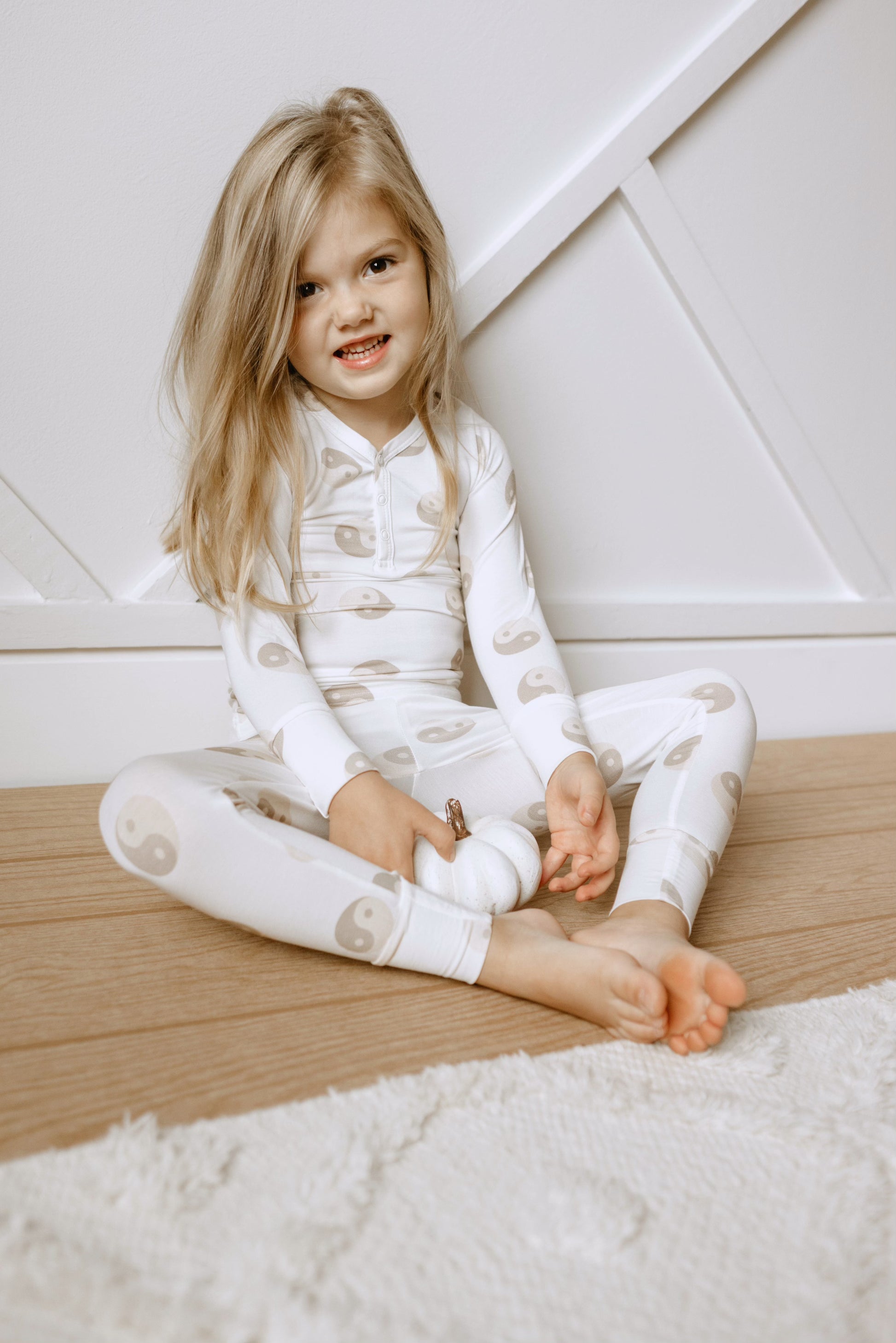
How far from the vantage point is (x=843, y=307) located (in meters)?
1.54

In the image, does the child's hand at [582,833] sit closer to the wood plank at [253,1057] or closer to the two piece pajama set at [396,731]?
the two piece pajama set at [396,731]

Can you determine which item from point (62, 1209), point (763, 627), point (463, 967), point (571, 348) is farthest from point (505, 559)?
point (62, 1209)

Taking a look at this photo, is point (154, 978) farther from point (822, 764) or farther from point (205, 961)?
point (822, 764)

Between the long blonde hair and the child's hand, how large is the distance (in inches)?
13.2

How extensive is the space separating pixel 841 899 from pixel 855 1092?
0.37 m

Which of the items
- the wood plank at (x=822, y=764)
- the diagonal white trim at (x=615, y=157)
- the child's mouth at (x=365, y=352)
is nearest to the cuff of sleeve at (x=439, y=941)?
the child's mouth at (x=365, y=352)

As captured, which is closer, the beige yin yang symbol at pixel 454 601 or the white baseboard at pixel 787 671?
the beige yin yang symbol at pixel 454 601

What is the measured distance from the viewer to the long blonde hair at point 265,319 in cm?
95

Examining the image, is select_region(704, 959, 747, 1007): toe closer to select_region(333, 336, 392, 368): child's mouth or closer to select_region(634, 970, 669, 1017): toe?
select_region(634, 970, 669, 1017): toe

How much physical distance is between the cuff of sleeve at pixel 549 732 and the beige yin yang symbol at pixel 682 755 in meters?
0.08

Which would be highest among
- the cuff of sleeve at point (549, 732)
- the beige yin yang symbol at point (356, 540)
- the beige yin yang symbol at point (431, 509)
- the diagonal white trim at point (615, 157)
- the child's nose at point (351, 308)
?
the child's nose at point (351, 308)

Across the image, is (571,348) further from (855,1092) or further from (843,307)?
(855,1092)

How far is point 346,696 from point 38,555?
47 cm

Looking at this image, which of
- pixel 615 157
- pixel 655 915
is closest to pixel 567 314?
pixel 615 157
